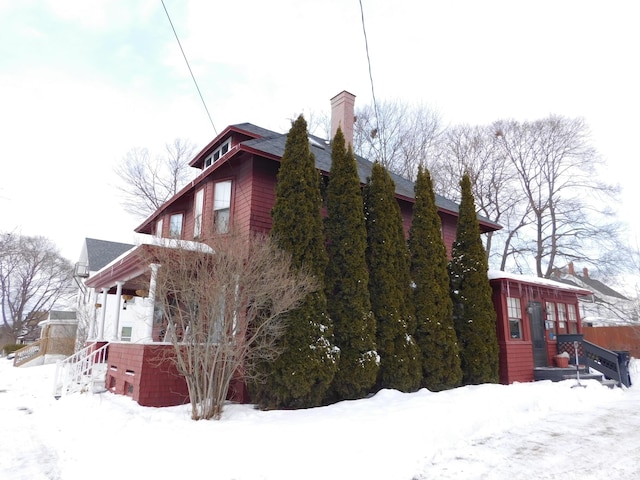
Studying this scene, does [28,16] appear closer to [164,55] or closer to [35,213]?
[164,55]

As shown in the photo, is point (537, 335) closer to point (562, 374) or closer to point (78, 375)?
point (562, 374)

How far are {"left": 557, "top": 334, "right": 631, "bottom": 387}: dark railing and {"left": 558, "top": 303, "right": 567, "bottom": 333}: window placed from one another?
1.87 feet

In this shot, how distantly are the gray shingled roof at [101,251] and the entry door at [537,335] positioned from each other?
22180 millimetres

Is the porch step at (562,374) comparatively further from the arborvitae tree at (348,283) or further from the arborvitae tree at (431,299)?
the arborvitae tree at (348,283)

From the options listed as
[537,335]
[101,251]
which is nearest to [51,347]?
[101,251]

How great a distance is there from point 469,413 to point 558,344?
8.74 m

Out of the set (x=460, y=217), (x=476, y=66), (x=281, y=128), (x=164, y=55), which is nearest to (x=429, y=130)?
(x=281, y=128)

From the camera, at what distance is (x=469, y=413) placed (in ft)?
22.4

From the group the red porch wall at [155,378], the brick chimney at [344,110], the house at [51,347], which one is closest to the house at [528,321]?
the brick chimney at [344,110]

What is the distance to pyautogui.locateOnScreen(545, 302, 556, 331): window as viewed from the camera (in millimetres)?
13641

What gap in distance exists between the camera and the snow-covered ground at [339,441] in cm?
467

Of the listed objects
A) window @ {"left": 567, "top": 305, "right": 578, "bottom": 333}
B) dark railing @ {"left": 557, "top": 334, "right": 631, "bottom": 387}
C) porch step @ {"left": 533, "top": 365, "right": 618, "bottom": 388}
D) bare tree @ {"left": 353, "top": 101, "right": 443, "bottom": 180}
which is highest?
bare tree @ {"left": 353, "top": 101, "right": 443, "bottom": 180}

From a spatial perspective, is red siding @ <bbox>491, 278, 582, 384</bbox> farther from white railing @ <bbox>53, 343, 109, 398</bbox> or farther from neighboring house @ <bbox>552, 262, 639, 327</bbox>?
white railing @ <bbox>53, 343, 109, 398</bbox>

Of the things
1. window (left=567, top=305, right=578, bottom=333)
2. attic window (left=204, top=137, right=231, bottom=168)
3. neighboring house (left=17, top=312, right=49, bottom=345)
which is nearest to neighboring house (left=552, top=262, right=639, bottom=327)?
window (left=567, top=305, right=578, bottom=333)
